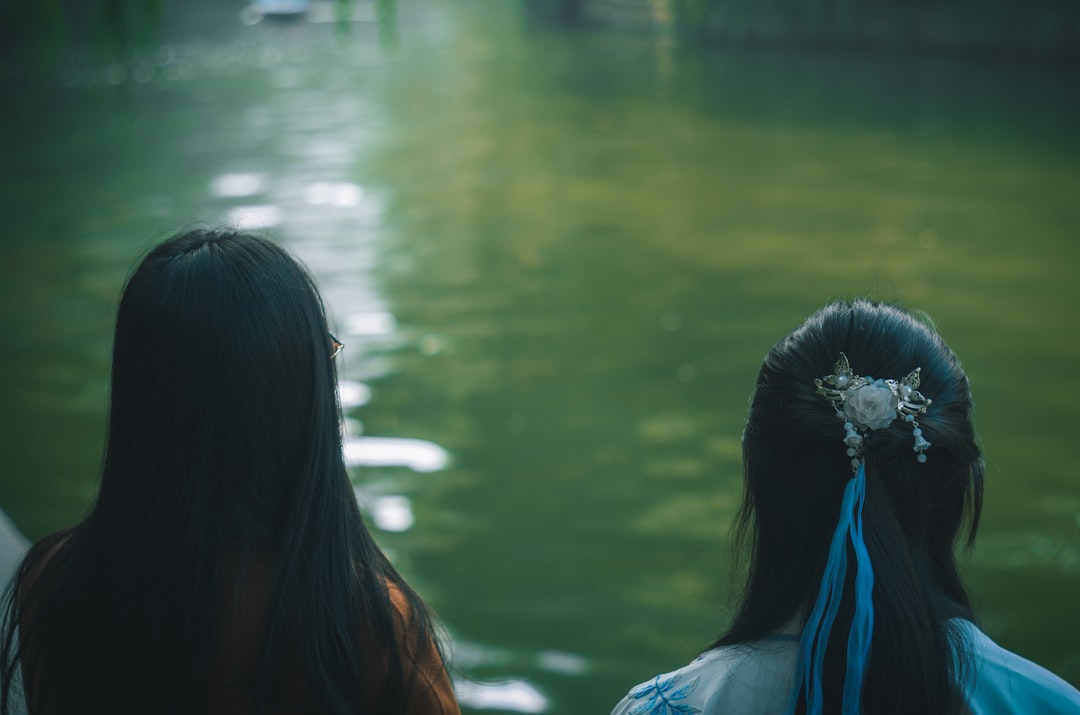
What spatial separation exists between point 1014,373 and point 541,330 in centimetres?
229

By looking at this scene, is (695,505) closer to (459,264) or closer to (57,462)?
(57,462)

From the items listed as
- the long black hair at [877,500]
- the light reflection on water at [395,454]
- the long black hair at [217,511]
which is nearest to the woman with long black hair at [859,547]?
the long black hair at [877,500]

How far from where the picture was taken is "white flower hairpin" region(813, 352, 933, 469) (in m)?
1.26

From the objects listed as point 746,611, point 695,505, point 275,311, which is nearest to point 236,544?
point 275,311

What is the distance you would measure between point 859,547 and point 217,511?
0.72 metres

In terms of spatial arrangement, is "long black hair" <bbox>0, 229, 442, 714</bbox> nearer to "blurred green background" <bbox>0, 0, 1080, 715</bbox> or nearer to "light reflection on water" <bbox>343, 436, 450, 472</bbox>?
"blurred green background" <bbox>0, 0, 1080, 715</bbox>

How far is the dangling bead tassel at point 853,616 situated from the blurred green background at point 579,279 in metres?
1.08

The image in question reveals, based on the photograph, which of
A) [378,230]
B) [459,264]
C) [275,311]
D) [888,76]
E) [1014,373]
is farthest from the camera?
[888,76]

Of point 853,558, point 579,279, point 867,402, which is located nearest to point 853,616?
point 853,558

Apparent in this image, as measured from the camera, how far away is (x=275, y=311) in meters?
1.32

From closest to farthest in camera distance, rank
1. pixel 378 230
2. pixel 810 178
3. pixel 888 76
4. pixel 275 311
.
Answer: pixel 275 311 → pixel 378 230 → pixel 810 178 → pixel 888 76

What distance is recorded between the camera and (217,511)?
1342 millimetres

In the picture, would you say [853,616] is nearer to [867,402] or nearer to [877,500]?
[877,500]

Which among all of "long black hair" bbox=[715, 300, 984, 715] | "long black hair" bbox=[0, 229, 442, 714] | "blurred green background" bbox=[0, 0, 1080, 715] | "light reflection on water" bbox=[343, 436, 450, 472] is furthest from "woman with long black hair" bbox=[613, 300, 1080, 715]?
"light reflection on water" bbox=[343, 436, 450, 472]
